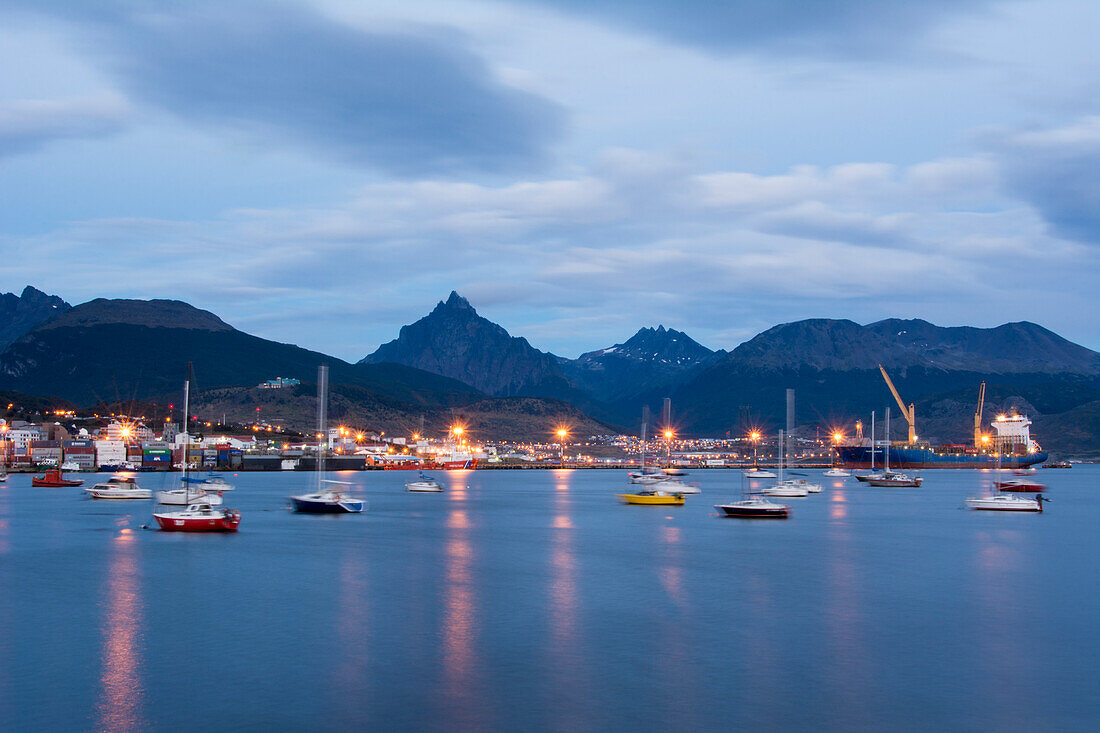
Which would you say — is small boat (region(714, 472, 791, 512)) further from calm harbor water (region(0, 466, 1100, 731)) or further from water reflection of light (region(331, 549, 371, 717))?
water reflection of light (region(331, 549, 371, 717))

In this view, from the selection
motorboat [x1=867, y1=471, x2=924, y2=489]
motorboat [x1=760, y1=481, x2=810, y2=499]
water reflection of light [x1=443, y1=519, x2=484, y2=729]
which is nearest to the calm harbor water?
water reflection of light [x1=443, y1=519, x2=484, y2=729]

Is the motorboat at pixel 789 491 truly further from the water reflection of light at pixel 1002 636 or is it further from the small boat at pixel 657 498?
the water reflection of light at pixel 1002 636

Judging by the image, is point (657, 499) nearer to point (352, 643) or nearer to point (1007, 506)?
point (1007, 506)

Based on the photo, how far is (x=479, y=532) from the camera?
8219 cm

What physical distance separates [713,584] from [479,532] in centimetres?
3487

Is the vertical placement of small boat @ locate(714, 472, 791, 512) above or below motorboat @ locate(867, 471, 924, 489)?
above

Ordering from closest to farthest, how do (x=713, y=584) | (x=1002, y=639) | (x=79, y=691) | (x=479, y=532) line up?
(x=79, y=691) → (x=1002, y=639) → (x=713, y=584) → (x=479, y=532)

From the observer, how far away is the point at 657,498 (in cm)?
11925

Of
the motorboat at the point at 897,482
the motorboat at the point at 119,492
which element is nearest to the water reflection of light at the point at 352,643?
the motorboat at the point at 119,492

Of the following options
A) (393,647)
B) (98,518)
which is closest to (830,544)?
(393,647)

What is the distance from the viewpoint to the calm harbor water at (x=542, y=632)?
86.9 ft

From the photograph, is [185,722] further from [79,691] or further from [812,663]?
[812,663]

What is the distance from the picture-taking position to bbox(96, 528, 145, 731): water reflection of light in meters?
25.5

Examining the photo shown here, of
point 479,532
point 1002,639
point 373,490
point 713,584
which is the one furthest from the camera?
point 373,490
